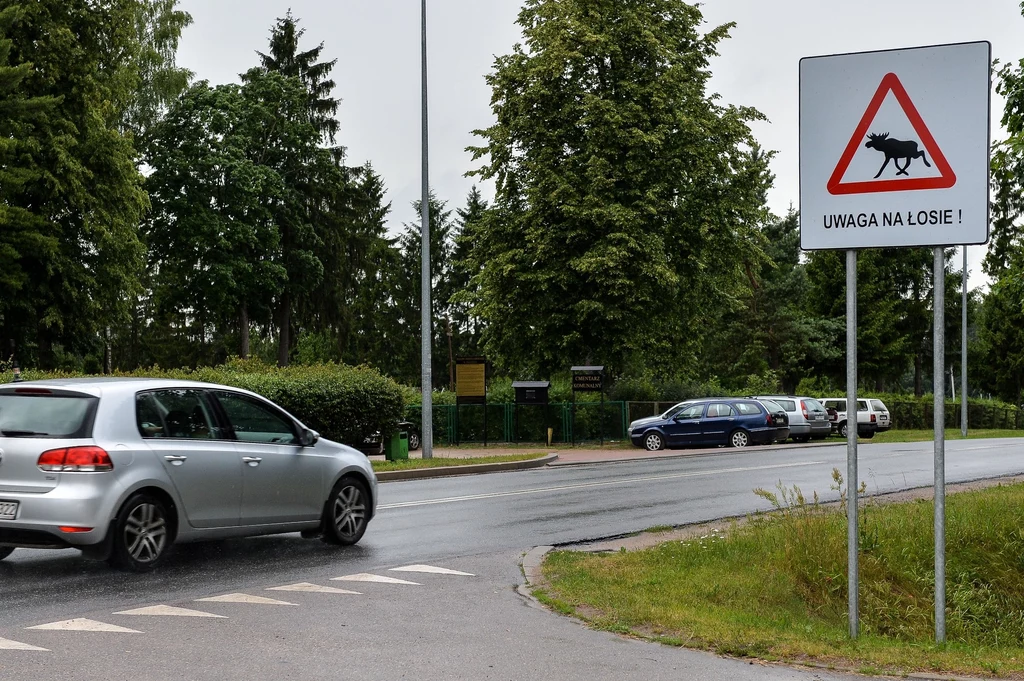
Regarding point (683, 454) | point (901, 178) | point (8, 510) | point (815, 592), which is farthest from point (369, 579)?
point (683, 454)

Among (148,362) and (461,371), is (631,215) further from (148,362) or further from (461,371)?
(148,362)

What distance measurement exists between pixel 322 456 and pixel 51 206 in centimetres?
3311

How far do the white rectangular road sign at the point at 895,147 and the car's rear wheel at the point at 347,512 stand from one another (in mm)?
5769

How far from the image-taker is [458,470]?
23250 millimetres

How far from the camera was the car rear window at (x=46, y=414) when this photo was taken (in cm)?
928

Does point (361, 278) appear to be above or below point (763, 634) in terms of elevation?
above

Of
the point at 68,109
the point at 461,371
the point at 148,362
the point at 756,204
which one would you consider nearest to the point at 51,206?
the point at 68,109

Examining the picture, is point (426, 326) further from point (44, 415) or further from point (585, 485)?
point (44, 415)

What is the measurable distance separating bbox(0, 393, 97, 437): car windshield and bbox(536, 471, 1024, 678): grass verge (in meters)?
3.91

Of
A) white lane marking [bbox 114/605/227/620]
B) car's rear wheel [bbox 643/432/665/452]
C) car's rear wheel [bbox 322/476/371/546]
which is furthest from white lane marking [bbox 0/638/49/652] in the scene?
car's rear wheel [bbox 643/432/665/452]

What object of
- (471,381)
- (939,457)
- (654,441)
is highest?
(471,381)

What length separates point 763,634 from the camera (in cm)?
739

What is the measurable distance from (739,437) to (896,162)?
2813cm

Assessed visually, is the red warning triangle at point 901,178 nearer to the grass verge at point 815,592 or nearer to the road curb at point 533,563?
the grass verge at point 815,592
